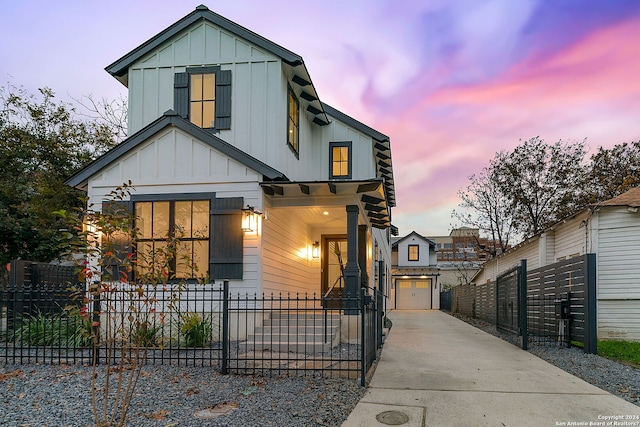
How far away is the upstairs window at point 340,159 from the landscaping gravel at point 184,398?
9.48m

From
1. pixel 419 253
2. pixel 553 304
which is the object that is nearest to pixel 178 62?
pixel 553 304

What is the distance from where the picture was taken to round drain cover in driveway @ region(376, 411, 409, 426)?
4.97 meters

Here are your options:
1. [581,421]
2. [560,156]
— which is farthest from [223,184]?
[560,156]

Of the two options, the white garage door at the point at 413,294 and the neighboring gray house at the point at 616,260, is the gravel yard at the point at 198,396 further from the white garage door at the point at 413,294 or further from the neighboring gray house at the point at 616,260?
the white garage door at the point at 413,294

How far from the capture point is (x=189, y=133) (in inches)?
403

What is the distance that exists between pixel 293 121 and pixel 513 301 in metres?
6.81

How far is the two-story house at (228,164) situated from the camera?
10016 millimetres


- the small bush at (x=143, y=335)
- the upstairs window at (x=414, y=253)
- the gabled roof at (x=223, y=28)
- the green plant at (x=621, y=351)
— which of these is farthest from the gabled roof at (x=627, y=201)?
the upstairs window at (x=414, y=253)

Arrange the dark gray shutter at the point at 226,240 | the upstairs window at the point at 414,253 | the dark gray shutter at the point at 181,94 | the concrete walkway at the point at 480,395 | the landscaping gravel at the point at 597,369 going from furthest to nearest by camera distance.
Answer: the upstairs window at the point at 414,253 < the dark gray shutter at the point at 181,94 < the dark gray shutter at the point at 226,240 < the landscaping gravel at the point at 597,369 < the concrete walkway at the point at 480,395

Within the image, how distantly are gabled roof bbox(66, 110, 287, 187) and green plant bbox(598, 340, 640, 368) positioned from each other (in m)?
7.00

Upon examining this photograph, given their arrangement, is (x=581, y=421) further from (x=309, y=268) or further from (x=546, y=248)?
(x=546, y=248)

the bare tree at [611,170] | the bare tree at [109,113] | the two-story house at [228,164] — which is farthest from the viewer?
the bare tree at [611,170]

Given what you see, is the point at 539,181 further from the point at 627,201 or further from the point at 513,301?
the point at 513,301

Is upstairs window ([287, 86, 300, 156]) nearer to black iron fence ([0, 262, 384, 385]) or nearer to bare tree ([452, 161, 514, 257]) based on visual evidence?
black iron fence ([0, 262, 384, 385])
